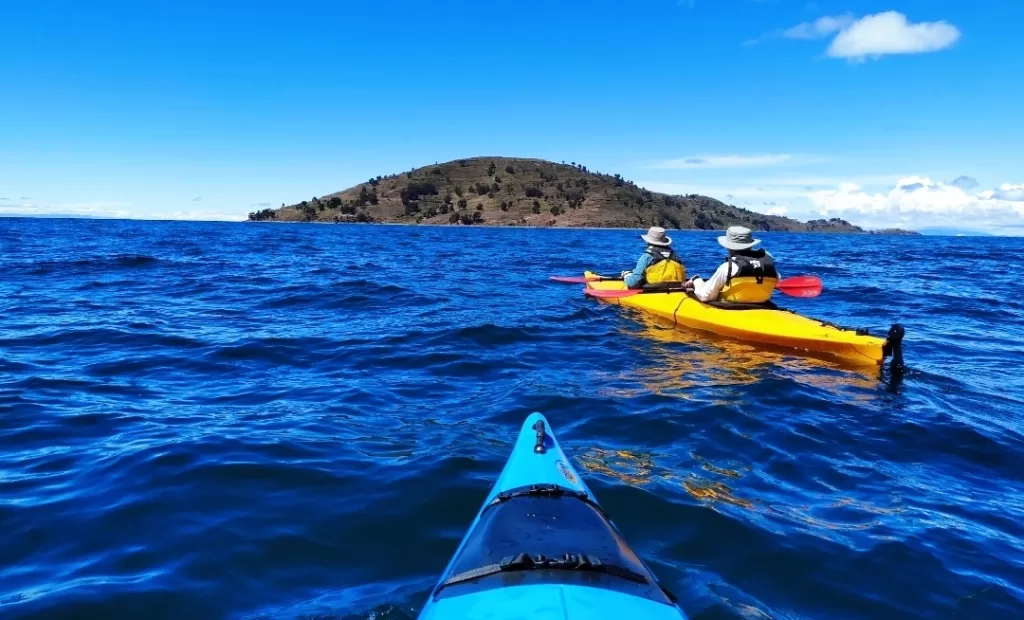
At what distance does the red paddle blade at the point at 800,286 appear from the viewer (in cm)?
1092

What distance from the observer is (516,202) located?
94812 millimetres

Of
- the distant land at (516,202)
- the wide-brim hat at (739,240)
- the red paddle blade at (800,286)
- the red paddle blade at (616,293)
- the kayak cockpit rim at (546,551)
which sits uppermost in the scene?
the distant land at (516,202)

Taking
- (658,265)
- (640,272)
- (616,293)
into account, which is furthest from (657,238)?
(616,293)

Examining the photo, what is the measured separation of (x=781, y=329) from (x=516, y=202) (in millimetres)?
87945

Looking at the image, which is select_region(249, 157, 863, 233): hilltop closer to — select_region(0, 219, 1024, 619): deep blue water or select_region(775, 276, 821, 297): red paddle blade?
select_region(775, 276, 821, 297): red paddle blade

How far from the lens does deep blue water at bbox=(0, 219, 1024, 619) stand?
11.0ft

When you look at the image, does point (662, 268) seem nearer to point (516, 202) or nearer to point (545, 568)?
point (545, 568)

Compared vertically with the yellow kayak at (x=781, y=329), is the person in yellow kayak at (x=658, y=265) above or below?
above

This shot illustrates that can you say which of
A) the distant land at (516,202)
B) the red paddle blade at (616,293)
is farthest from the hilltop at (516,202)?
the red paddle blade at (616,293)

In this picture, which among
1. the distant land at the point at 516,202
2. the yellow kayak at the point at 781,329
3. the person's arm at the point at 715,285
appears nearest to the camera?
the yellow kayak at the point at 781,329

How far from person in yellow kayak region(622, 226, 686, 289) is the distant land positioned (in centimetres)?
7162

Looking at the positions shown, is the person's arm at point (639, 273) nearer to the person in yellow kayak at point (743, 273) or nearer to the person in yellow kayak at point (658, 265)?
the person in yellow kayak at point (658, 265)

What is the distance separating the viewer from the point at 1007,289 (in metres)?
17.1

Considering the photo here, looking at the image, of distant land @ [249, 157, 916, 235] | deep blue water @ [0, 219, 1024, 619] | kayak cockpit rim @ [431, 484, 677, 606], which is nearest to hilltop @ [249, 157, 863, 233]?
distant land @ [249, 157, 916, 235]
